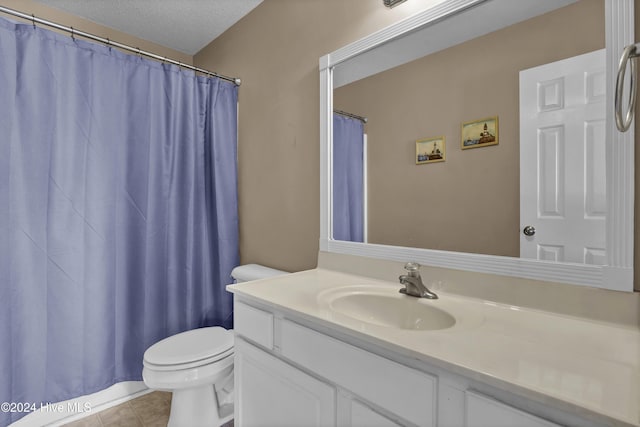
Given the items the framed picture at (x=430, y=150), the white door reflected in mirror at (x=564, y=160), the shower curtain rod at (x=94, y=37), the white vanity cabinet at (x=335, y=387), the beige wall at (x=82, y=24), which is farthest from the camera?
the beige wall at (x=82, y=24)

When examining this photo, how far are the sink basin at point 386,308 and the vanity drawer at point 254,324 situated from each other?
0.21 meters

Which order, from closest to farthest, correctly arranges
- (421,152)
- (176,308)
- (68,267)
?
(421,152) < (68,267) < (176,308)

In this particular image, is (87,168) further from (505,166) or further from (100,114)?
(505,166)

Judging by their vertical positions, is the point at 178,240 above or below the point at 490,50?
below

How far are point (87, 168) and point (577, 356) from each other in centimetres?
210

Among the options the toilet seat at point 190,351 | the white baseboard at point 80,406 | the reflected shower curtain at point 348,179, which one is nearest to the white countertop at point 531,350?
the reflected shower curtain at point 348,179

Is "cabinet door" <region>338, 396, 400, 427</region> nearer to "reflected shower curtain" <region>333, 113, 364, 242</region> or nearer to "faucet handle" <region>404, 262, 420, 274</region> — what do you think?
"faucet handle" <region>404, 262, 420, 274</region>

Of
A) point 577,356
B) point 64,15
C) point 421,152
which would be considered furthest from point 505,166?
point 64,15

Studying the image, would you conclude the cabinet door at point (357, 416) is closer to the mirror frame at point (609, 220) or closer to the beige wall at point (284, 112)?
the mirror frame at point (609, 220)

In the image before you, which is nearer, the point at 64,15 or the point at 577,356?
the point at 577,356

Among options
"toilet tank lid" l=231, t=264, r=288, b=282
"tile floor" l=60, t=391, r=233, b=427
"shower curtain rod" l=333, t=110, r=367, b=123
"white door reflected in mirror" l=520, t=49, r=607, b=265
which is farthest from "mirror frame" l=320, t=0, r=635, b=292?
"tile floor" l=60, t=391, r=233, b=427

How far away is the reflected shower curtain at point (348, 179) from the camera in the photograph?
4.68 ft

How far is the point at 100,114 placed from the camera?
167 centimetres

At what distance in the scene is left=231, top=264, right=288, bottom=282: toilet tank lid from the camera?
5.70ft
